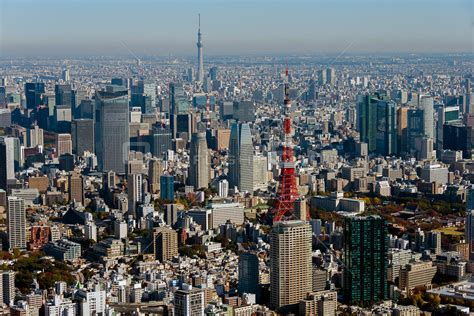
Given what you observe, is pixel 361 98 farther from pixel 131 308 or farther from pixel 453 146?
pixel 131 308

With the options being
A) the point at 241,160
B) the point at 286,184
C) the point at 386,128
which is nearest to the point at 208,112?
the point at 386,128

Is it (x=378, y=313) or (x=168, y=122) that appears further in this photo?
(x=168, y=122)

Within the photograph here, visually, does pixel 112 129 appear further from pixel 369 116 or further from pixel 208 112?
pixel 369 116

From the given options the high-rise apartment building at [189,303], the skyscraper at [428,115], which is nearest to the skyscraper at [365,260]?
the high-rise apartment building at [189,303]

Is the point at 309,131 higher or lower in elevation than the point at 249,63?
lower

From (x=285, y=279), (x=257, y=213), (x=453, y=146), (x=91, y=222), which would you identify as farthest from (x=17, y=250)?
(x=453, y=146)

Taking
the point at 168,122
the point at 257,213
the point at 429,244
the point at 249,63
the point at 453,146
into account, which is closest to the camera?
the point at 429,244
